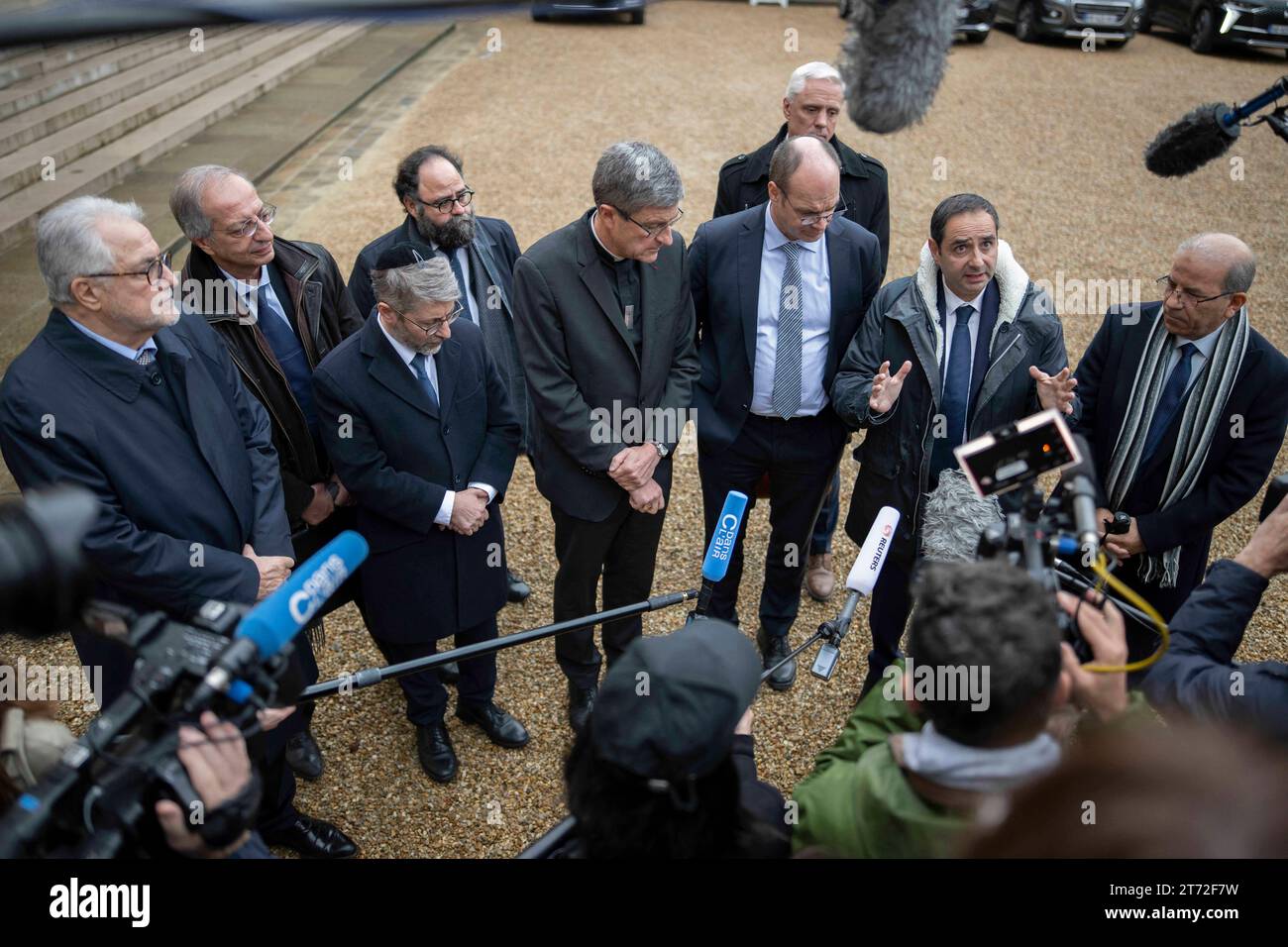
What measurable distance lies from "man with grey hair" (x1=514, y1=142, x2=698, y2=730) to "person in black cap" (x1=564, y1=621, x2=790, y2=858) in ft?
6.02

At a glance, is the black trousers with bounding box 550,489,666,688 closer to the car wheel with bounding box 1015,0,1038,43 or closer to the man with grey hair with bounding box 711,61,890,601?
the man with grey hair with bounding box 711,61,890,601

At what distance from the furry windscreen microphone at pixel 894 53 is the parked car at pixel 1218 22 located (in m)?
12.9

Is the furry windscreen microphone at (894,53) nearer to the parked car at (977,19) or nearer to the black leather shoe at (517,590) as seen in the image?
the parked car at (977,19)

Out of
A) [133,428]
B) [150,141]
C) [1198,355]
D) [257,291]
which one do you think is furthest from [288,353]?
[150,141]

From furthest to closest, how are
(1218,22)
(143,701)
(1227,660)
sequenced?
(1218,22) → (1227,660) → (143,701)

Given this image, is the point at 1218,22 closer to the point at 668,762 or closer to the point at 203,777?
the point at 668,762

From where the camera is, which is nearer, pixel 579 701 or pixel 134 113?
pixel 579 701

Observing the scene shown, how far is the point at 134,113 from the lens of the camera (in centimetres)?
993

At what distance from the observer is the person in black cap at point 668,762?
1744 mm

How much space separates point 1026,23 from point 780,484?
45.0 ft

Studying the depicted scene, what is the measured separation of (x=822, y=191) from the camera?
11.6 feet

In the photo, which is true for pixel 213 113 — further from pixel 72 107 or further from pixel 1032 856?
pixel 1032 856

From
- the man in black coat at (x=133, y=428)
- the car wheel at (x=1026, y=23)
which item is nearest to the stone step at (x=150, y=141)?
the man in black coat at (x=133, y=428)

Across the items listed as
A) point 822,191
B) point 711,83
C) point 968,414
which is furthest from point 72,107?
point 968,414
